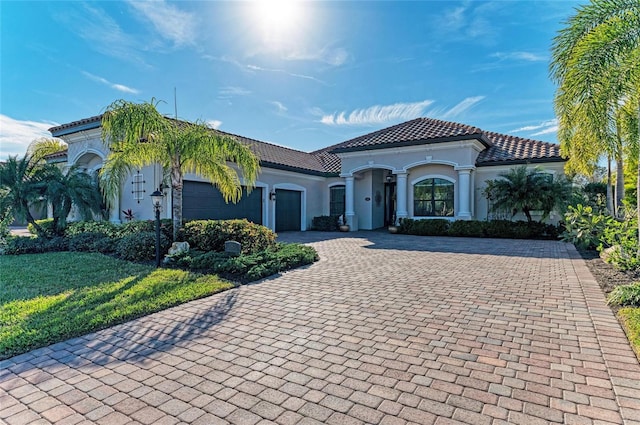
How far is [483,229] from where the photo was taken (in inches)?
610

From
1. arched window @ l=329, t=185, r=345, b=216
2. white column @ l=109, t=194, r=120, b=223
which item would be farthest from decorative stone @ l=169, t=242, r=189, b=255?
arched window @ l=329, t=185, r=345, b=216

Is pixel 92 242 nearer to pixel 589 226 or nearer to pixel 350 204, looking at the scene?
pixel 350 204

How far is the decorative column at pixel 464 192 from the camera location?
16391mm

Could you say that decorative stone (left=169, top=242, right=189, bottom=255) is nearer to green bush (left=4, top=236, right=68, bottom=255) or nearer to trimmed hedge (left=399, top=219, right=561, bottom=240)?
green bush (left=4, top=236, right=68, bottom=255)

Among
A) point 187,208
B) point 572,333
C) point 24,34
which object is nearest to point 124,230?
point 187,208

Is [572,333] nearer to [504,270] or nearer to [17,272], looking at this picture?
[504,270]

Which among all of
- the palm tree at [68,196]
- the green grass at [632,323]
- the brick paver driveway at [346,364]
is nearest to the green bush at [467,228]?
the brick paver driveway at [346,364]

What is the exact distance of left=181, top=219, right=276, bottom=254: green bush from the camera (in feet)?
29.3

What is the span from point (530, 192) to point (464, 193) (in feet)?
9.37

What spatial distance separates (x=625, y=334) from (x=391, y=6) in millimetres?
9405

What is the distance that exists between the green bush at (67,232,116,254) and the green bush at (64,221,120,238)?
265mm

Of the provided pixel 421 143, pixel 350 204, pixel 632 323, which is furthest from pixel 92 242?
pixel 421 143

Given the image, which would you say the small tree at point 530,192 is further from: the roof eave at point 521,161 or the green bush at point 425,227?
the green bush at point 425,227

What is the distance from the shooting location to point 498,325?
14.3 ft
